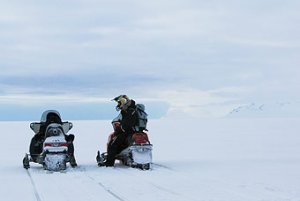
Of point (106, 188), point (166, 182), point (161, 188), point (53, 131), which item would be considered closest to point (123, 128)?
point (53, 131)

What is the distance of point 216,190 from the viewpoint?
30.2ft

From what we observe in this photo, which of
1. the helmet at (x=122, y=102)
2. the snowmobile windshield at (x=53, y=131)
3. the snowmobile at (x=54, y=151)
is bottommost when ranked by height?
the snowmobile at (x=54, y=151)

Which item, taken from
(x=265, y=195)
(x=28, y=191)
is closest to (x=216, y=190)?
(x=265, y=195)

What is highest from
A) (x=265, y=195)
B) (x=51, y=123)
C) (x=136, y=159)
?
(x=51, y=123)

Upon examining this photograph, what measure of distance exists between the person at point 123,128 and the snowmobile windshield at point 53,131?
4.62 feet

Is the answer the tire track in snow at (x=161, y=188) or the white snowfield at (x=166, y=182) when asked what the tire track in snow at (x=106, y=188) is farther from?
the tire track in snow at (x=161, y=188)

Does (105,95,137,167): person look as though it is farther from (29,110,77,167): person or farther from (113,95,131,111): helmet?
A: (29,110,77,167): person

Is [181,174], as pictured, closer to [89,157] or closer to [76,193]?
[76,193]

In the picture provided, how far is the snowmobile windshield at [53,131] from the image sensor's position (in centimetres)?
1390

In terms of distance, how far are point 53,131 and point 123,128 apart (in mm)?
1802

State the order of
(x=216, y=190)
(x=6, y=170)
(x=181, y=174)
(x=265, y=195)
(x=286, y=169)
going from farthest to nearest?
(x=6, y=170) < (x=286, y=169) < (x=181, y=174) < (x=216, y=190) < (x=265, y=195)

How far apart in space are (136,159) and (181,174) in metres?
1.86

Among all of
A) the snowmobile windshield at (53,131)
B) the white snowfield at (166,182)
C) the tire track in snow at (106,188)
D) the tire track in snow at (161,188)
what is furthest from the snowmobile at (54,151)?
the tire track in snow at (161,188)

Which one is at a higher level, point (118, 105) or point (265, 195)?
point (118, 105)
